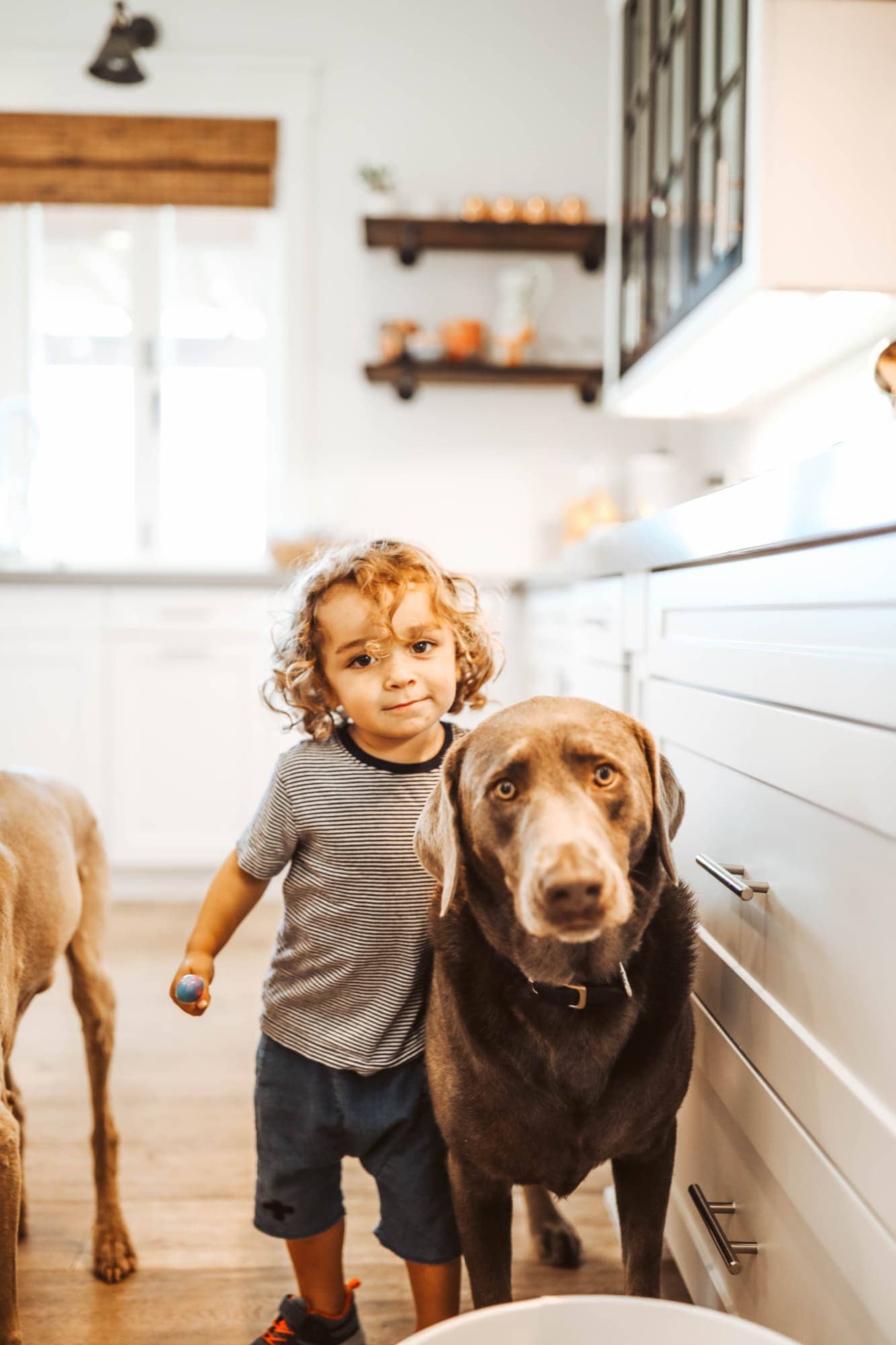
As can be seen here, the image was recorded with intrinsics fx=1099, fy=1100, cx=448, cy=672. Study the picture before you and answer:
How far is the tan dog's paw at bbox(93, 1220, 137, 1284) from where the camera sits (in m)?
1.45

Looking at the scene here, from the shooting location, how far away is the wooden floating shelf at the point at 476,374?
12.9ft

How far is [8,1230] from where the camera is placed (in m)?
1.08

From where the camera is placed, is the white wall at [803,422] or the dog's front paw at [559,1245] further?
the white wall at [803,422]

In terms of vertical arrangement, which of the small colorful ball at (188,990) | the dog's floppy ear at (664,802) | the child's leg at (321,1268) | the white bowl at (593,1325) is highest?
the dog's floppy ear at (664,802)

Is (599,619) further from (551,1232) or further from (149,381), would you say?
(149,381)

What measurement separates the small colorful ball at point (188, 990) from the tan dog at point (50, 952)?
0.61 feet

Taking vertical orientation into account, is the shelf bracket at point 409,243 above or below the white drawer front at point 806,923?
above

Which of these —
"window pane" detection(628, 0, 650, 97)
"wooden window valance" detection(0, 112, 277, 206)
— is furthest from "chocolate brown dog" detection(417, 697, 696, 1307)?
"wooden window valance" detection(0, 112, 277, 206)

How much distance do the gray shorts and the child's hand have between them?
13 cm

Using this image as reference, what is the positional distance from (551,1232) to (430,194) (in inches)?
141

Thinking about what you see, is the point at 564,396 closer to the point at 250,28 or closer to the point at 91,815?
the point at 250,28

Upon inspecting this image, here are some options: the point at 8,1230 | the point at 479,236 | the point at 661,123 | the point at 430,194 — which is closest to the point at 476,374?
the point at 479,236

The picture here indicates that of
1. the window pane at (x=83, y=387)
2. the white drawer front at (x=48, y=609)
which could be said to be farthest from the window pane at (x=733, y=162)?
the window pane at (x=83, y=387)

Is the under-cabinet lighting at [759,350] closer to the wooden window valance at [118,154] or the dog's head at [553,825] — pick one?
the dog's head at [553,825]
